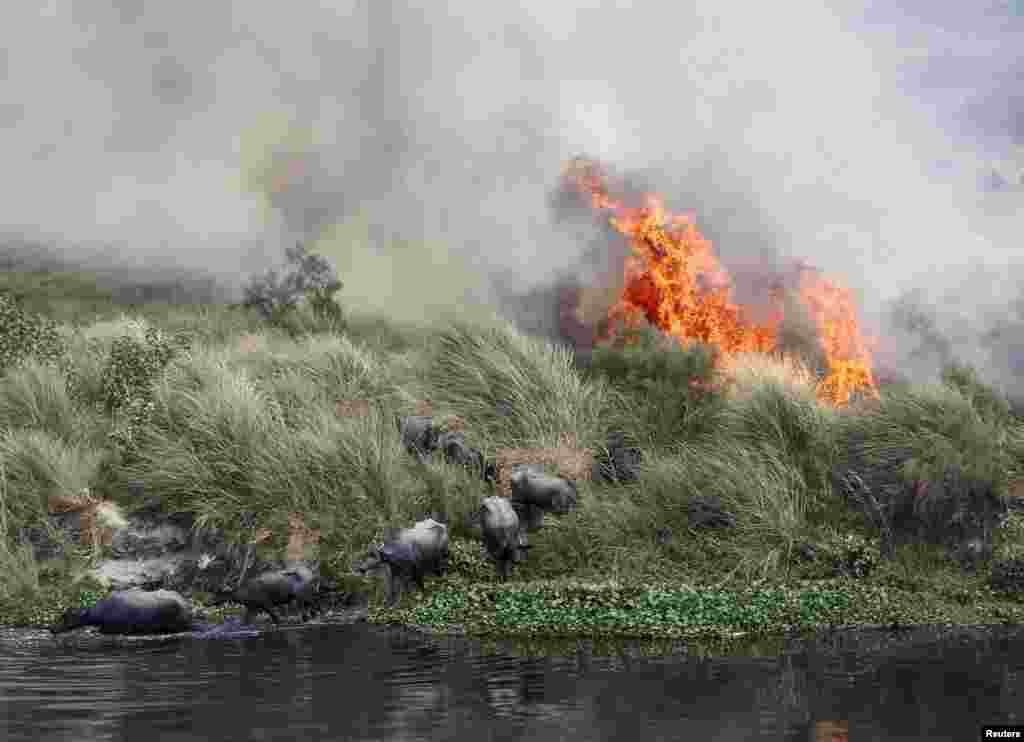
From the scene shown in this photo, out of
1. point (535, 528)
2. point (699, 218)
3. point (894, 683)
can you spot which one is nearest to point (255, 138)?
point (699, 218)

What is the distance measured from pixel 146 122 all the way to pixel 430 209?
2170cm

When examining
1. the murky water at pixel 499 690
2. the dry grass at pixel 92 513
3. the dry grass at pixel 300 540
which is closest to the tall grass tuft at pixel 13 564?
the dry grass at pixel 92 513

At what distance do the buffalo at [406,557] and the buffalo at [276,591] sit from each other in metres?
0.61

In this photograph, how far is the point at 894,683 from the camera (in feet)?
29.2

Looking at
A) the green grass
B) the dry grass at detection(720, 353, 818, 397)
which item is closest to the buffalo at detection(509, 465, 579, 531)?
the green grass

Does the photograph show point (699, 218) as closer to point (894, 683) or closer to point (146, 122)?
point (894, 683)

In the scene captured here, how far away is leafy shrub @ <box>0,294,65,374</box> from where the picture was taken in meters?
18.5

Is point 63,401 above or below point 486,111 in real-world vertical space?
below

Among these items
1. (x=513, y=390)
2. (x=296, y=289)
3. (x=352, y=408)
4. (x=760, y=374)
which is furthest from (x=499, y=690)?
(x=296, y=289)

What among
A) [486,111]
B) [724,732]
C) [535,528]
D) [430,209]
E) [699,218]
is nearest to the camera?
[724,732]

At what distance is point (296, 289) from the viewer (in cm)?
2794

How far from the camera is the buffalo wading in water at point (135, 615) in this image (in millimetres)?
11875

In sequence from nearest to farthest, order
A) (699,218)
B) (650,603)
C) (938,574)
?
(650,603) → (938,574) → (699,218)

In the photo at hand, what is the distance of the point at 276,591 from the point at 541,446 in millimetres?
4138
